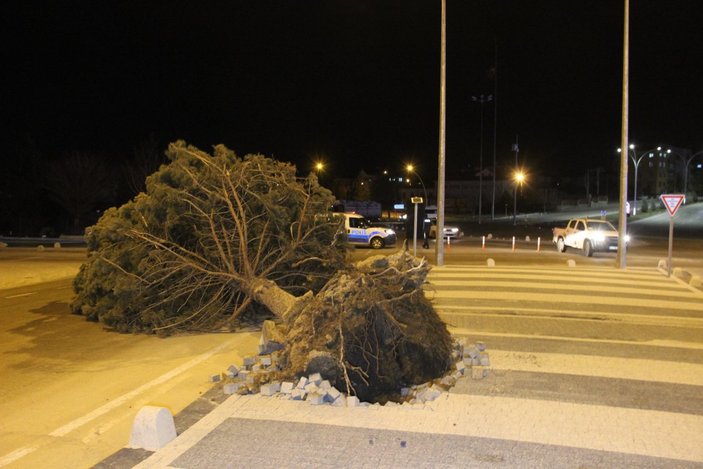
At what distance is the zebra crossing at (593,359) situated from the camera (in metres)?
5.08

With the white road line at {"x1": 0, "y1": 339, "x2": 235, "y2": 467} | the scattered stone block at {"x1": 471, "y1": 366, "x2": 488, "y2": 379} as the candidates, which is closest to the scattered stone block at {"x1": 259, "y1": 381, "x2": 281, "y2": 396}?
the white road line at {"x1": 0, "y1": 339, "x2": 235, "y2": 467}

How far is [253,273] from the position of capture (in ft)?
32.6

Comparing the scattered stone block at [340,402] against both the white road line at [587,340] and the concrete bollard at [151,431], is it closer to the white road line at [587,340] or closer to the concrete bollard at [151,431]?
the concrete bollard at [151,431]

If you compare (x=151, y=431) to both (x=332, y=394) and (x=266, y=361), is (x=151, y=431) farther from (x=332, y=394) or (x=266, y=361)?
(x=266, y=361)

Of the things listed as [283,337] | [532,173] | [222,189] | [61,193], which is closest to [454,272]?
[222,189]

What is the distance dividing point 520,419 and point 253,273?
224 inches

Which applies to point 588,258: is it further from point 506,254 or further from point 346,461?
point 346,461

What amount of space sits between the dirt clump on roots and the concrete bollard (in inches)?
65.7

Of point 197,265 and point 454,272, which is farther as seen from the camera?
point 454,272

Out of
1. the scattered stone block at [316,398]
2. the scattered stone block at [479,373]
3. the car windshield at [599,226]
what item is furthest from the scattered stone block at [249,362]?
the car windshield at [599,226]

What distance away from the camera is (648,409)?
570 cm

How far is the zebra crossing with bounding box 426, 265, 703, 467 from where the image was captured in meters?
5.08

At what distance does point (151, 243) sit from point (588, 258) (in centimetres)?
2037

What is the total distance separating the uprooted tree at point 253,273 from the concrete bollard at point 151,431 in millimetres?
1802
